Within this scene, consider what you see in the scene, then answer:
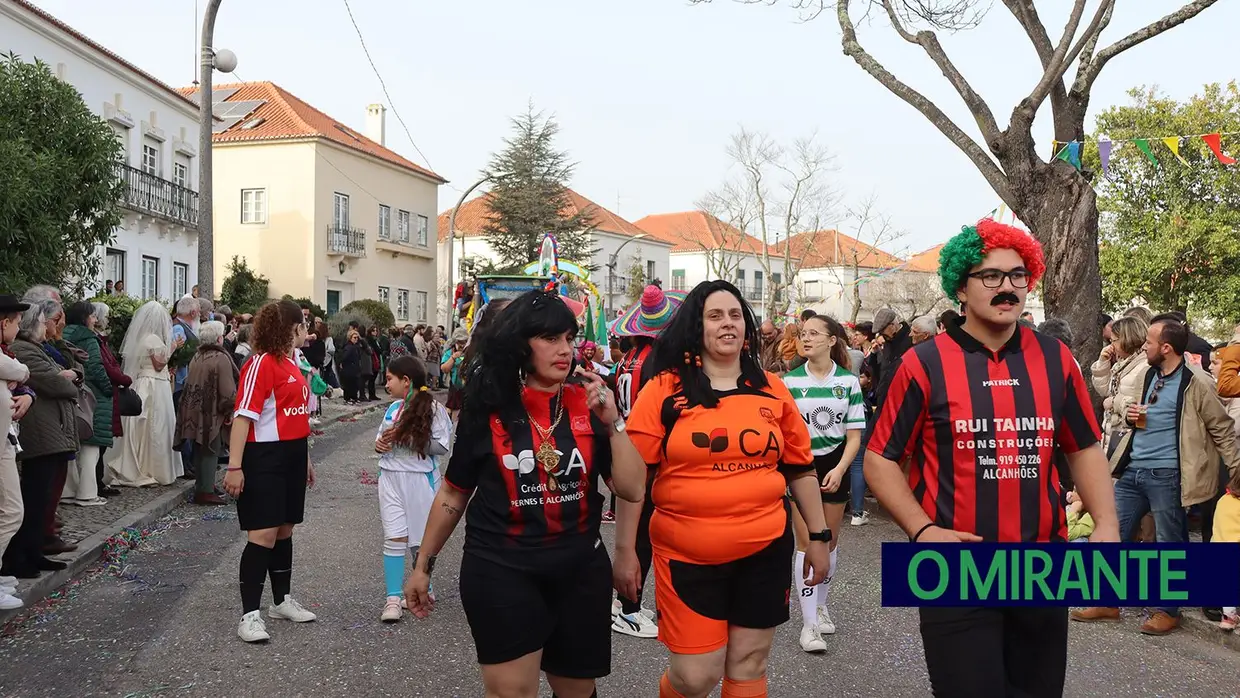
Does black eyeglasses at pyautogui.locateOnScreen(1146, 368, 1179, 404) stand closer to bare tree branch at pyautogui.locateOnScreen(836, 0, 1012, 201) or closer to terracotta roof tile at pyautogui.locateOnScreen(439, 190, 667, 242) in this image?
bare tree branch at pyautogui.locateOnScreen(836, 0, 1012, 201)

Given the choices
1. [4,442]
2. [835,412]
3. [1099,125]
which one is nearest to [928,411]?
[835,412]

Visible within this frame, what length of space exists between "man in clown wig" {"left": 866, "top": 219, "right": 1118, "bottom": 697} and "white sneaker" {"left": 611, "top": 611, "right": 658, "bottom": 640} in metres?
2.98

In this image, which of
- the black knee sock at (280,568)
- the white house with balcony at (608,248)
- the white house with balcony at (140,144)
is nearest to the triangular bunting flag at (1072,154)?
the black knee sock at (280,568)

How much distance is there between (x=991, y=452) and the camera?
3084 millimetres

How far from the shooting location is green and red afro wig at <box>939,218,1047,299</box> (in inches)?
127

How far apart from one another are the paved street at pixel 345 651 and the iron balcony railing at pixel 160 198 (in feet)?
70.2

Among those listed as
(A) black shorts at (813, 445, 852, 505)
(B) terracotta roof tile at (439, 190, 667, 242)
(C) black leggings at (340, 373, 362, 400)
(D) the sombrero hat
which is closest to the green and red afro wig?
(A) black shorts at (813, 445, 852, 505)

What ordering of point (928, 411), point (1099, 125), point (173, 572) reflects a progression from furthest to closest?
point (1099, 125) → point (173, 572) → point (928, 411)

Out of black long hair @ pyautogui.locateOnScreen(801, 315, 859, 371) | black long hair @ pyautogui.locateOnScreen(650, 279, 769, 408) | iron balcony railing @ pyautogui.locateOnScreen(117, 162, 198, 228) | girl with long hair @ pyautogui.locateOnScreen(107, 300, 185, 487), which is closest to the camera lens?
black long hair @ pyautogui.locateOnScreen(650, 279, 769, 408)

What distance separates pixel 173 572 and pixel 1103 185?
98.4 feet

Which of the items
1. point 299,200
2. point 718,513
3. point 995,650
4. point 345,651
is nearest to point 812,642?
point 718,513

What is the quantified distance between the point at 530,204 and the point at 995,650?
48.7 m

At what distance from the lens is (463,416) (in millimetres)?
3518

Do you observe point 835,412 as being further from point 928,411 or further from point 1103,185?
point 1103,185
